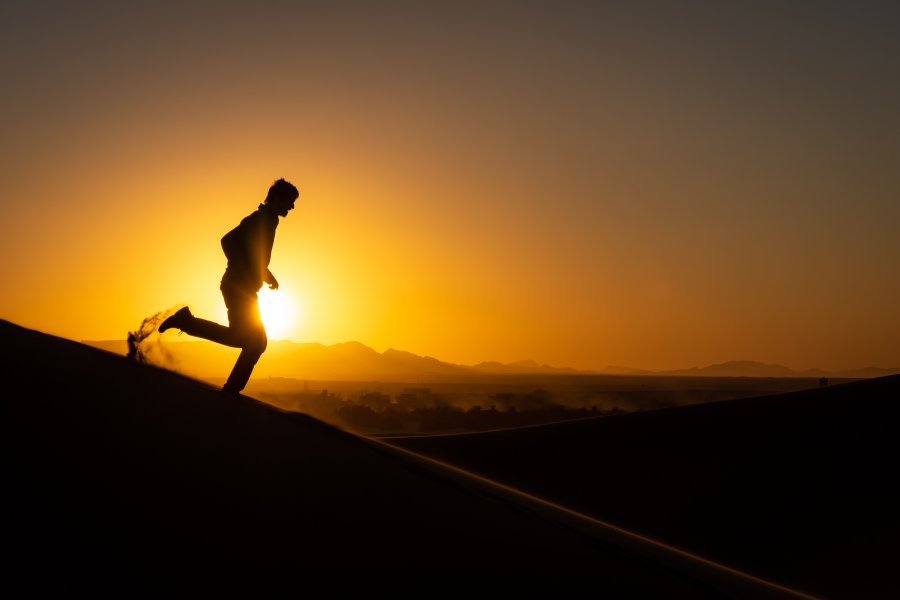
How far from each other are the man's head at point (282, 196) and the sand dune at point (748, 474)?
272cm

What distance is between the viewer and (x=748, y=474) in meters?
6.05

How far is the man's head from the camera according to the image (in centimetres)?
543

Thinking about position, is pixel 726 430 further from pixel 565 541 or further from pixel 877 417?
pixel 565 541

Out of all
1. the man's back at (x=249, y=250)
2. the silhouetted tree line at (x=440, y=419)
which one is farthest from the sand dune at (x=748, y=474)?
the silhouetted tree line at (x=440, y=419)

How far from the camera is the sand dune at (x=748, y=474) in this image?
516 centimetres

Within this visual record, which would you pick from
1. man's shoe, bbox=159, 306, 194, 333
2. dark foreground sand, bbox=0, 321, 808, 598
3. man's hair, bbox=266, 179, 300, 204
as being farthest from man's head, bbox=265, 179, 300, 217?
dark foreground sand, bbox=0, 321, 808, 598

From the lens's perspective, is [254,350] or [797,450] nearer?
[254,350]

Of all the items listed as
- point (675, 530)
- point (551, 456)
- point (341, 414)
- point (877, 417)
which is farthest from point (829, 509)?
point (341, 414)

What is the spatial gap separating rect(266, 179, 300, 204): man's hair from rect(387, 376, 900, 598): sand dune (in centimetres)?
277

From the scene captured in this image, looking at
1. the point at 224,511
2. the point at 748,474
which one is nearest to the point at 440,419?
the point at 748,474

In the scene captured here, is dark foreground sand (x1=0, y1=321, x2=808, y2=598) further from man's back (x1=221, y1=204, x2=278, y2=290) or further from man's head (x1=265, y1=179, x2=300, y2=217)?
man's head (x1=265, y1=179, x2=300, y2=217)

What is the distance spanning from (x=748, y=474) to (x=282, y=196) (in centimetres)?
404

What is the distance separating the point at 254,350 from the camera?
5238mm

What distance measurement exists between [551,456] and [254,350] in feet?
9.86
